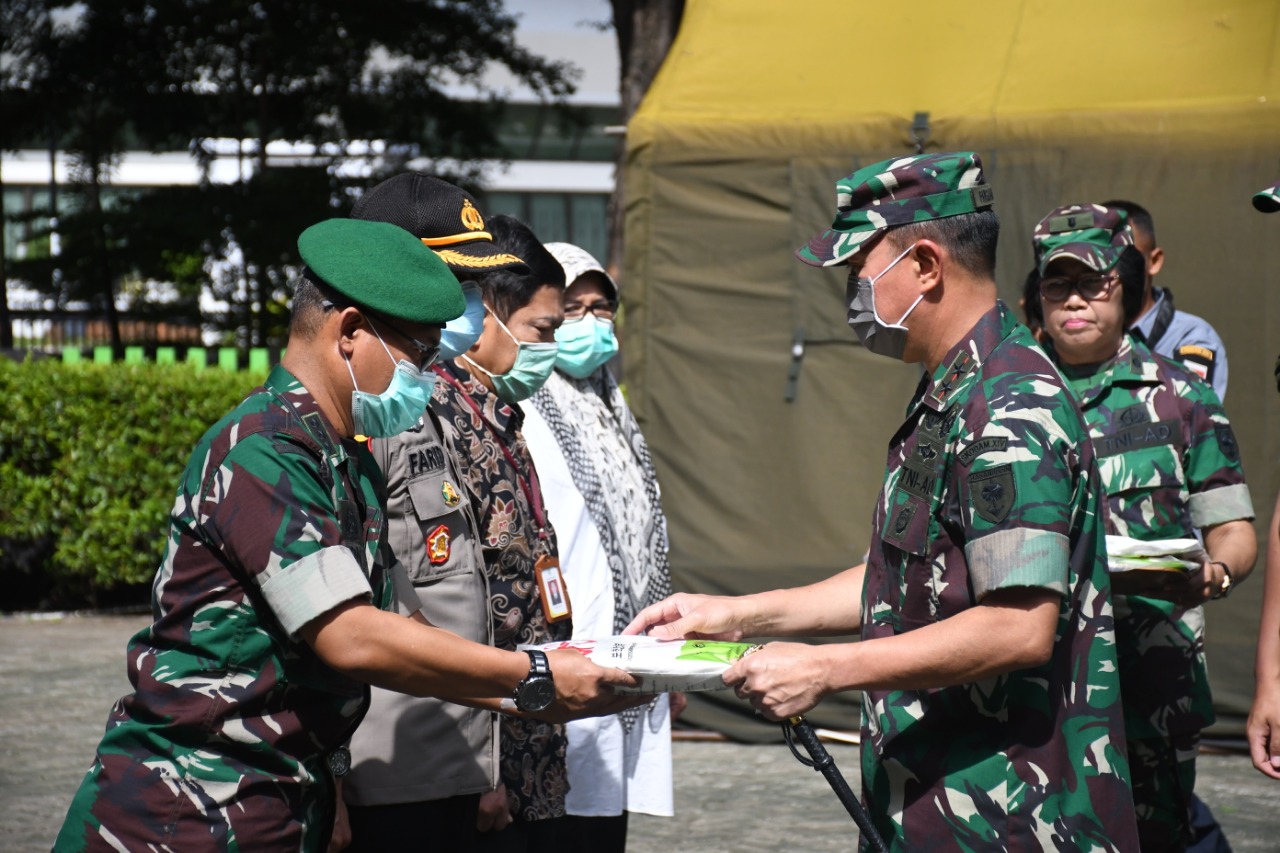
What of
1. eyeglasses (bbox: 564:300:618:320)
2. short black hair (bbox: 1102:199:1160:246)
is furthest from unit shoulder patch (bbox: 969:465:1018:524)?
short black hair (bbox: 1102:199:1160:246)

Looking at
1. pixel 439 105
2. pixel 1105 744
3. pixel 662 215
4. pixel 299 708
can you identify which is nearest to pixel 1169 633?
pixel 1105 744

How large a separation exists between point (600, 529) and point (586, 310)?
0.92m

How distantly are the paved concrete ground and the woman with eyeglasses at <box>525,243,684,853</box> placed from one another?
1130mm

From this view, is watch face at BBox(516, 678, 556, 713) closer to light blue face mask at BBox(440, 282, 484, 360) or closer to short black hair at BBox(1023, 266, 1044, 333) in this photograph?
light blue face mask at BBox(440, 282, 484, 360)

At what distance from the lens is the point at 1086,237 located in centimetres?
399

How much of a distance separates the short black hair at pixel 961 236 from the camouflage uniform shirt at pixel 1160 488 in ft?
4.75

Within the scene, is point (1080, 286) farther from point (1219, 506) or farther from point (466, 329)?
point (466, 329)

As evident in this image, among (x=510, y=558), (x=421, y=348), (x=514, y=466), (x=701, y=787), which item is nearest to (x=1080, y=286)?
(x=514, y=466)

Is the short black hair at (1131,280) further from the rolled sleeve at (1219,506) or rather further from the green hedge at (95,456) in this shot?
the green hedge at (95,456)

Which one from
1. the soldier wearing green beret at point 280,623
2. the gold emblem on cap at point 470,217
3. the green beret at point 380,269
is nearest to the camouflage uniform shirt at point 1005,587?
the soldier wearing green beret at point 280,623

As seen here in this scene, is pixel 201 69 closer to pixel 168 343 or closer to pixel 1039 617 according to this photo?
pixel 168 343

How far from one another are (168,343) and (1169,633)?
473 inches

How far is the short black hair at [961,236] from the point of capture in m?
2.54

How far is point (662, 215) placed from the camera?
22.1 feet
